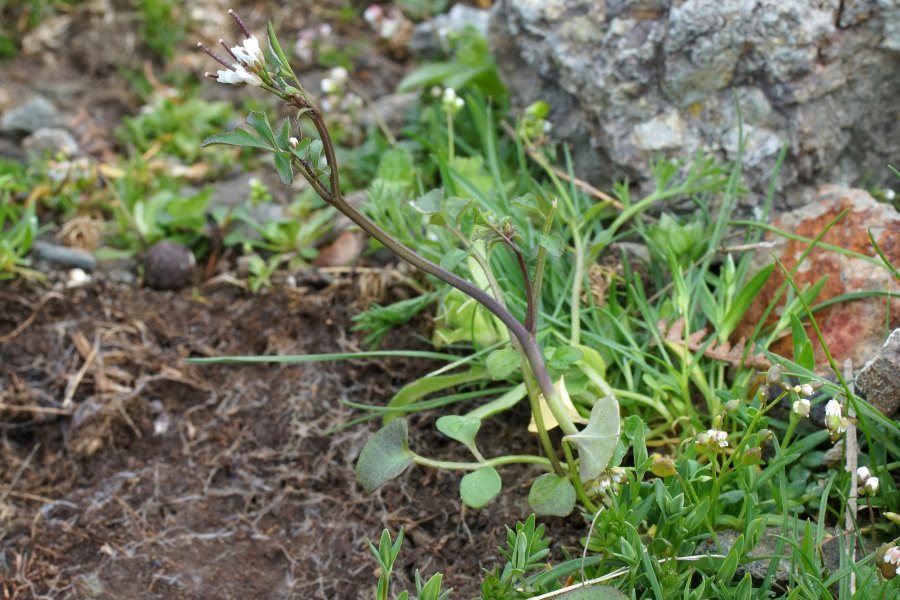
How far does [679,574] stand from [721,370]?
605 mm

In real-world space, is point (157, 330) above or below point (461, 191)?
below

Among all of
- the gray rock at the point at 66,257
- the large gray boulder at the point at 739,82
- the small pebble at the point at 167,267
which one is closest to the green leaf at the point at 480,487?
the large gray boulder at the point at 739,82

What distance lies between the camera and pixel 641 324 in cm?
235

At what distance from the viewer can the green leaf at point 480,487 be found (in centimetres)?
185

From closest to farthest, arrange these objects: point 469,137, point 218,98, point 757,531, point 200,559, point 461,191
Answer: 1. point 757,531
2. point 200,559
3. point 461,191
4. point 469,137
5. point 218,98

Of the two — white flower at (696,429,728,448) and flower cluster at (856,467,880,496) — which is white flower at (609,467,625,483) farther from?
flower cluster at (856,467,880,496)

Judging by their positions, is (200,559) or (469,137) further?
(469,137)

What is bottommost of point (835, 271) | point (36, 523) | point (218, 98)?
point (36, 523)

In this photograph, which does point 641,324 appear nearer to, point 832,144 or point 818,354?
point 818,354

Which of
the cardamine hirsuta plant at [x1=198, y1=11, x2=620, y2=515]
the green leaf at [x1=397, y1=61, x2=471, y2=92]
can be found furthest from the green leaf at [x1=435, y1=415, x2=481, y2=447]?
the green leaf at [x1=397, y1=61, x2=471, y2=92]

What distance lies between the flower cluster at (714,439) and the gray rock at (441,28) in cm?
230

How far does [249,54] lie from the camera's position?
156 cm

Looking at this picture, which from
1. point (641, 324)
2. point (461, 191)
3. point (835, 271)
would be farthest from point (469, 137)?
point (835, 271)

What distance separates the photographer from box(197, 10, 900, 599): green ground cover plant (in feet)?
5.69
